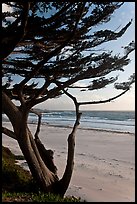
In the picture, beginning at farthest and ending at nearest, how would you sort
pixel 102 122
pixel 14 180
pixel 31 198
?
1. pixel 102 122
2. pixel 14 180
3. pixel 31 198

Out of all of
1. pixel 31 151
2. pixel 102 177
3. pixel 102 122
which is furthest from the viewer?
pixel 102 122

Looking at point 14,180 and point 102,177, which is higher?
point 14,180

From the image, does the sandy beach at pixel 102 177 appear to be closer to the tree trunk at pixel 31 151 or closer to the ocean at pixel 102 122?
the tree trunk at pixel 31 151

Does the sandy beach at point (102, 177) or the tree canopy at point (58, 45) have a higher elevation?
the tree canopy at point (58, 45)

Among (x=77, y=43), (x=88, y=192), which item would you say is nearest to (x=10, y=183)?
(x=88, y=192)

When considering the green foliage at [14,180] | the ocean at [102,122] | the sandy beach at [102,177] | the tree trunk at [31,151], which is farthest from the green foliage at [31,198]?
the ocean at [102,122]

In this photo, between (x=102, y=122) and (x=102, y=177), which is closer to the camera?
(x=102, y=177)

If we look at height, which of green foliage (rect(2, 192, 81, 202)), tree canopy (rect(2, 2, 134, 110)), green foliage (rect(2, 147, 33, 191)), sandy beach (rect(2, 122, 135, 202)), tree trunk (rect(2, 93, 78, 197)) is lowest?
sandy beach (rect(2, 122, 135, 202))

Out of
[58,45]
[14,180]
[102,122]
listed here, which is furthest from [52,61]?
[102,122]

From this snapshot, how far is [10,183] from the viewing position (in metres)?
7.43

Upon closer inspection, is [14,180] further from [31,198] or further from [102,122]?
[102,122]

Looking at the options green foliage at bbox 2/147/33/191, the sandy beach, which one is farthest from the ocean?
green foliage at bbox 2/147/33/191

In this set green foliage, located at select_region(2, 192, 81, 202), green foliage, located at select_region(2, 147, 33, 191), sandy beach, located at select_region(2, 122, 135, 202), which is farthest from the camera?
sandy beach, located at select_region(2, 122, 135, 202)

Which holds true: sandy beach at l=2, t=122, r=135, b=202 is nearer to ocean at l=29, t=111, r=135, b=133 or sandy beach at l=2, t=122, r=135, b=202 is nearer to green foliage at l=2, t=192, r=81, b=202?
green foliage at l=2, t=192, r=81, b=202
